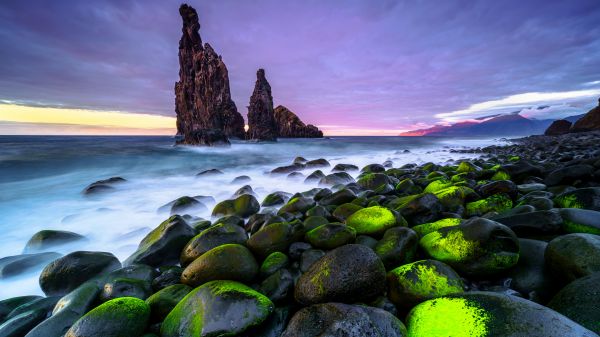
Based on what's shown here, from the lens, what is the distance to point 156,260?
3.57 m

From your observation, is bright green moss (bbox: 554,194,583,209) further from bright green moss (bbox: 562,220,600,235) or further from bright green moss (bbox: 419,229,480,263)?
bright green moss (bbox: 419,229,480,263)

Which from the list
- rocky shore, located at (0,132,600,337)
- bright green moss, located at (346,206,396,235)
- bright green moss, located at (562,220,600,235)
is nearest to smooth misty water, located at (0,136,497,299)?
rocky shore, located at (0,132,600,337)

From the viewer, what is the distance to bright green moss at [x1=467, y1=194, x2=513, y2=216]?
4.05 metres

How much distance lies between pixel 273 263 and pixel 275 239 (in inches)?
14.2

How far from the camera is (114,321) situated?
1.99m

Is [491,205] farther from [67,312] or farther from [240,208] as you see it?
[67,312]

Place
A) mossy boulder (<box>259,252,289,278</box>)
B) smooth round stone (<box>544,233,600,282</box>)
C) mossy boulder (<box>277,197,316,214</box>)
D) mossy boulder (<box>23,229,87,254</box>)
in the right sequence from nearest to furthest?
smooth round stone (<box>544,233,600,282</box>), mossy boulder (<box>259,252,289,278</box>), mossy boulder (<box>23,229,87,254</box>), mossy boulder (<box>277,197,316,214</box>)

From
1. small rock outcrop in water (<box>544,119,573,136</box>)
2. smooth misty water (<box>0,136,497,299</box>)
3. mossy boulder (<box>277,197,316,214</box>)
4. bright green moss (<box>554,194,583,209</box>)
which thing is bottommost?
smooth misty water (<box>0,136,497,299</box>)

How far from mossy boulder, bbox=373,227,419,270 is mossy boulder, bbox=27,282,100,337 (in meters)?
2.82

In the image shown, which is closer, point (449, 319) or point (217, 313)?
point (449, 319)

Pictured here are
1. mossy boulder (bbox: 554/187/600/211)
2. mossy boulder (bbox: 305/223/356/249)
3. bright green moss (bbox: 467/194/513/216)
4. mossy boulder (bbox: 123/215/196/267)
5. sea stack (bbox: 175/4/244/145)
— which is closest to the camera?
mossy boulder (bbox: 305/223/356/249)

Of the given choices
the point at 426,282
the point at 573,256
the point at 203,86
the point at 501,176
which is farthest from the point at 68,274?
the point at 203,86

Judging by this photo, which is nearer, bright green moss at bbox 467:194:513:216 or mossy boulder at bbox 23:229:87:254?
bright green moss at bbox 467:194:513:216

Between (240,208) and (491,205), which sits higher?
(491,205)
